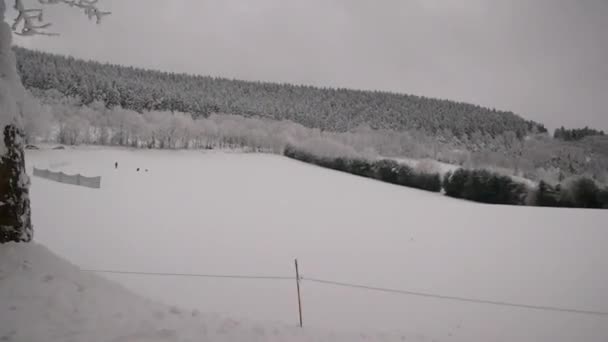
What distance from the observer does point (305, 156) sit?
62094mm

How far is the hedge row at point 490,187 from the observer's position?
23656 mm

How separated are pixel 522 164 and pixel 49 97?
96.5m

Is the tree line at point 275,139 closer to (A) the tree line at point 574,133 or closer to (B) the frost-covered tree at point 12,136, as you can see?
(A) the tree line at point 574,133

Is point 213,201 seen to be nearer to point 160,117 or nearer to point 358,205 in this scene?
point 358,205

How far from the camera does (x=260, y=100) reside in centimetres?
10775

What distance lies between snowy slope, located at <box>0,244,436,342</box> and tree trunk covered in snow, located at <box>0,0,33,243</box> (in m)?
0.32

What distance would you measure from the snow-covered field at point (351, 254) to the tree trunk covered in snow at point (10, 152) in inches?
165

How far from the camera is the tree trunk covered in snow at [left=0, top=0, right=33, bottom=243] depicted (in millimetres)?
4480

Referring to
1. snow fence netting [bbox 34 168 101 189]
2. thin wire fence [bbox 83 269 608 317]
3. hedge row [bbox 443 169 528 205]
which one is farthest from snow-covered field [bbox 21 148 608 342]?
hedge row [bbox 443 169 528 205]

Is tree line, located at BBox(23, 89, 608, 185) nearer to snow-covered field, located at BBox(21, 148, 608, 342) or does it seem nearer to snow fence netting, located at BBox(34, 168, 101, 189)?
snow fence netting, located at BBox(34, 168, 101, 189)

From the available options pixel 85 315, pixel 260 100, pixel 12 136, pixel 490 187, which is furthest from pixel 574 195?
pixel 260 100

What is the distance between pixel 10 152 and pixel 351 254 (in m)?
10.9

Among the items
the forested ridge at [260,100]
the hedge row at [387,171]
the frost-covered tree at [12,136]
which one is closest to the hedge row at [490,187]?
the hedge row at [387,171]

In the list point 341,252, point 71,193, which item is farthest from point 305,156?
point 341,252
